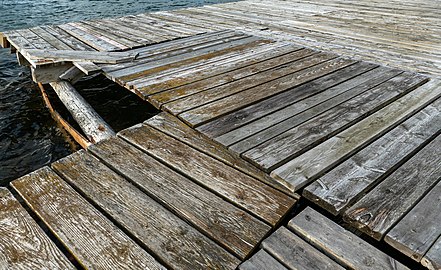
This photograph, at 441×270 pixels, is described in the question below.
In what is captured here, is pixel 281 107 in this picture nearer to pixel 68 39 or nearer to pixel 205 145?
pixel 205 145

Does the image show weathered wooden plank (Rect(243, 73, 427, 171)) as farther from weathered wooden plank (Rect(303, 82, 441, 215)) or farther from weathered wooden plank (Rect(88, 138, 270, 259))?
weathered wooden plank (Rect(88, 138, 270, 259))

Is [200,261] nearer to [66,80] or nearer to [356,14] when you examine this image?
[66,80]

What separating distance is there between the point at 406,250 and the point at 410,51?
4128mm

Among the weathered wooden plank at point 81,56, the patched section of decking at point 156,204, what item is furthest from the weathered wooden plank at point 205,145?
the weathered wooden plank at point 81,56

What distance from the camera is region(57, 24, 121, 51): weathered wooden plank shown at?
519 cm

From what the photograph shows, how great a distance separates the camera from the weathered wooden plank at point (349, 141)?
240 centimetres

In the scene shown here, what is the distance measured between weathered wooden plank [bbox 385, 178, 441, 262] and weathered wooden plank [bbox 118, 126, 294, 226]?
65 centimetres

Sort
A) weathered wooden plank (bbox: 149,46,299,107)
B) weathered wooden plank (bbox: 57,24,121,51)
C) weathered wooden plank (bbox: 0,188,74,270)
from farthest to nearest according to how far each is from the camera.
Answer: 1. weathered wooden plank (bbox: 57,24,121,51)
2. weathered wooden plank (bbox: 149,46,299,107)
3. weathered wooden plank (bbox: 0,188,74,270)

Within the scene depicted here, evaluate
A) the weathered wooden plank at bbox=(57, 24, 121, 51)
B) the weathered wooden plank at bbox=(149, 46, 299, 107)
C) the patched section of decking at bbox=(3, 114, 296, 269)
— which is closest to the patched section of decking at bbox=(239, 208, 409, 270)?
the patched section of decking at bbox=(3, 114, 296, 269)

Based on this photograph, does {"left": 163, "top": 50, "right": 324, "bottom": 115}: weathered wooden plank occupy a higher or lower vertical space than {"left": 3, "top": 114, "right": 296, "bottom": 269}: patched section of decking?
higher

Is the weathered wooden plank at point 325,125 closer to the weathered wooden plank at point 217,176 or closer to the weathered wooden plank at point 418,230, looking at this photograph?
the weathered wooden plank at point 217,176

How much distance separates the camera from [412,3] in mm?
9203

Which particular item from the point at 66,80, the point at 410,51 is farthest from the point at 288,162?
the point at 66,80

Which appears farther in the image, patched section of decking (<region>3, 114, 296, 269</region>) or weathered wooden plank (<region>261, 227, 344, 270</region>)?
patched section of decking (<region>3, 114, 296, 269</region>)
